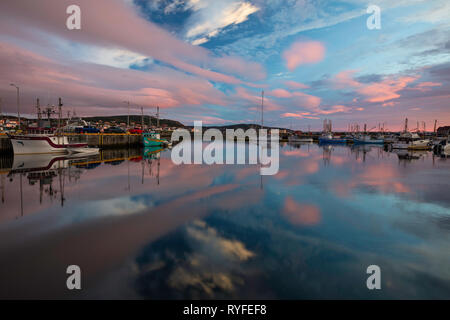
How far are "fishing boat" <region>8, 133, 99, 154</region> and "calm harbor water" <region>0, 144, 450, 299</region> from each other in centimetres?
2186

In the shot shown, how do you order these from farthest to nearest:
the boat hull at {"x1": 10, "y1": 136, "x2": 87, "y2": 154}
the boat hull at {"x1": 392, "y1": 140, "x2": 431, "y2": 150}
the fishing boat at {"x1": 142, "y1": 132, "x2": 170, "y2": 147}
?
the boat hull at {"x1": 392, "y1": 140, "x2": 431, "y2": 150}, the fishing boat at {"x1": 142, "y1": 132, "x2": 170, "y2": 147}, the boat hull at {"x1": 10, "y1": 136, "x2": 87, "y2": 154}

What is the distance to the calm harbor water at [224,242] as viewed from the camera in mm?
5105

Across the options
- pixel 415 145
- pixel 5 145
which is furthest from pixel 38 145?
pixel 415 145

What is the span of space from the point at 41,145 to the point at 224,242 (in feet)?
123

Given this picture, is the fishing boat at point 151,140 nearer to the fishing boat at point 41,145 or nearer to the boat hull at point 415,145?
the fishing boat at point 41,145

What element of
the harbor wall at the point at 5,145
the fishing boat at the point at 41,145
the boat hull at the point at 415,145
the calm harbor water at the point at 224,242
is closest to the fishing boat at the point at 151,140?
the fishing boat at the point at 41,145

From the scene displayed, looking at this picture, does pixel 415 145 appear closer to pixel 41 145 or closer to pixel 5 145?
pixel 41 145

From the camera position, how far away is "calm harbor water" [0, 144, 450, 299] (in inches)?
201

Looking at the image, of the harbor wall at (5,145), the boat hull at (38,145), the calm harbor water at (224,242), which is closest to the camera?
the calm harbor water at (224,242)

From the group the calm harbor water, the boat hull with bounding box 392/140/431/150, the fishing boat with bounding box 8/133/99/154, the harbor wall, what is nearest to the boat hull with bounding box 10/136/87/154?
the fishing boat with bounding box 8/133/99/154

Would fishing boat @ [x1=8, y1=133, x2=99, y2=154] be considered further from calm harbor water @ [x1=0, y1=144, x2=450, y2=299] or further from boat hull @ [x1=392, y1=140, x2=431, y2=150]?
boat hull @ [x1=392, y1=140, x2=431, y2=150]

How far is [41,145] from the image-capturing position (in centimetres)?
3170

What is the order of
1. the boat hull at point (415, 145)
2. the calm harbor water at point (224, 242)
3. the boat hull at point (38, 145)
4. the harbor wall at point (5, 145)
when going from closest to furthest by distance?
1. the calm harbor water at point (224, 242)
2. the boat hull at point (38, 145)
3. the harbor wall at point (5, 145)
4. the boat hull at point (415, 145)

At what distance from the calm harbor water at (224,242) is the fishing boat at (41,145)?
21857mm
